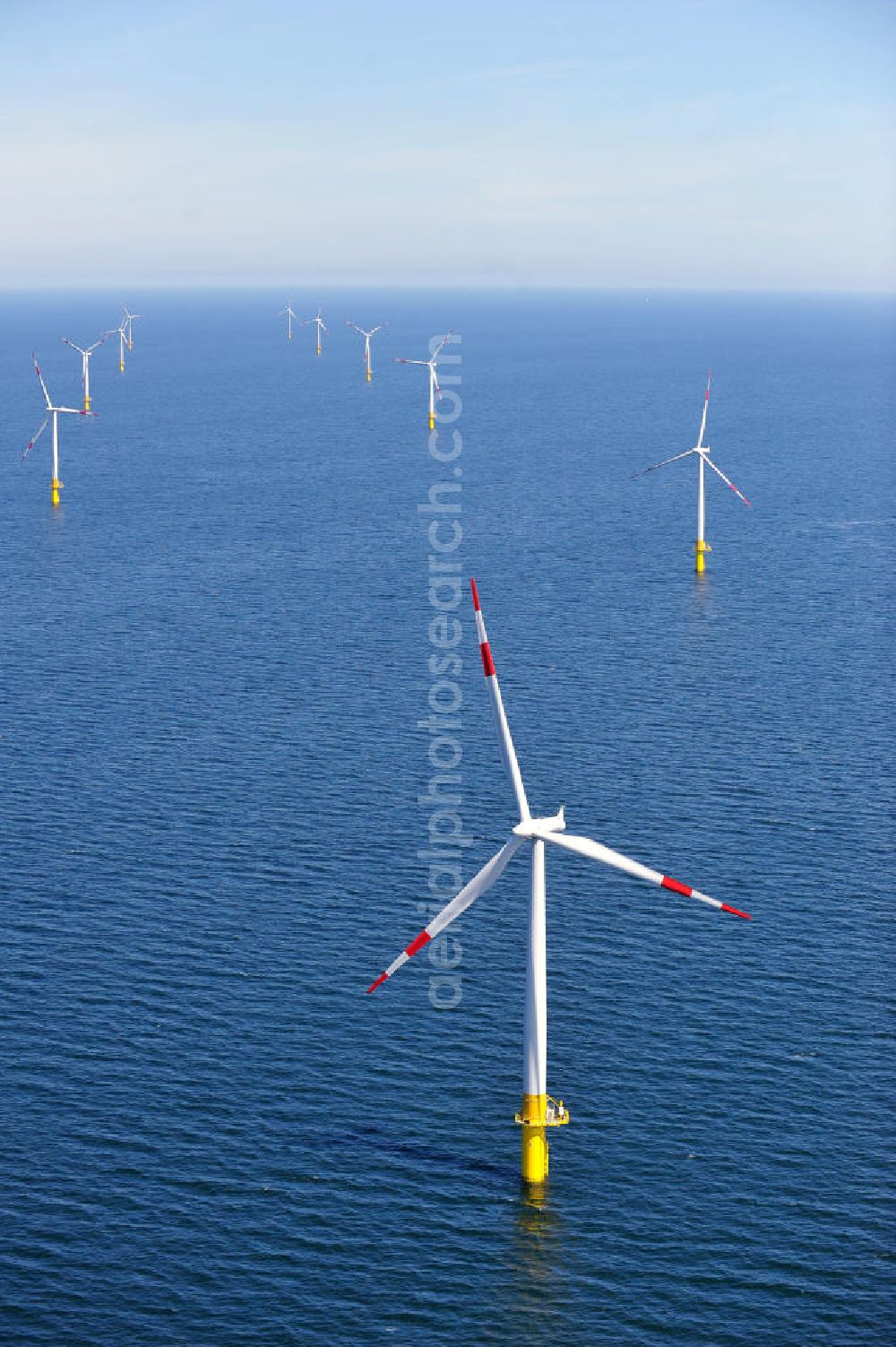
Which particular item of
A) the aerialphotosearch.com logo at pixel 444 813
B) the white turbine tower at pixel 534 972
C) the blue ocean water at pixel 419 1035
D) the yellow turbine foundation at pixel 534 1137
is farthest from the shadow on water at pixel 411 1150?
the aerialphotosearch.com logo at pixel 444 813

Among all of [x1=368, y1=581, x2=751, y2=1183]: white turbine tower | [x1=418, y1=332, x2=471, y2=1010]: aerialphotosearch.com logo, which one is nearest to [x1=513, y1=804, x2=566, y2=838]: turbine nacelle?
[x1=368, y1=581, x2=751, y2=1183]: white turbine tower

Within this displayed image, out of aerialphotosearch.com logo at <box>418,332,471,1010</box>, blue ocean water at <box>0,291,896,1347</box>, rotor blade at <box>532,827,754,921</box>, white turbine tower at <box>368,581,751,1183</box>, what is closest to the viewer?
blue ocean water at <box>0,291,896,1347</box>

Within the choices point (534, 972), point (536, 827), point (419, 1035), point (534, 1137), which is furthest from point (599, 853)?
point (419, 1035)

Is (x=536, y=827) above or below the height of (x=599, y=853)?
above

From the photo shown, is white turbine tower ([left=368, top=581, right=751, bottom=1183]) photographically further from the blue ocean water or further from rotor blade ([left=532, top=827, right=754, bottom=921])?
the blue ocean water

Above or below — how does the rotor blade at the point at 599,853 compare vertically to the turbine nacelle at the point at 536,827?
below

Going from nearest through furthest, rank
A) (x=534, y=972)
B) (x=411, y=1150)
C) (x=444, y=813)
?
(x=534, y=972) → (x=411, y=1150) → (x=444, y=813)

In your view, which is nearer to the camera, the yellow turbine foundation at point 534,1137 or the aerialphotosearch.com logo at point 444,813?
the yellow turbine foundation at point 534,1137

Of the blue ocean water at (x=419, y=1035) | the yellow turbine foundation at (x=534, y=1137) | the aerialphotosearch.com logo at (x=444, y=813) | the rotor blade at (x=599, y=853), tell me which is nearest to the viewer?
the blue ocean water at (x=419, y=1035)

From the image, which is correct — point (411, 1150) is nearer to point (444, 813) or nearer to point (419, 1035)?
point (419, 1035)

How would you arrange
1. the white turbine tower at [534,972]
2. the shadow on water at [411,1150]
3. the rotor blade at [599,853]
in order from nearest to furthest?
1. the rotor blade at [599,853]
2. the white turbine tower at [534,972]
3. the shadow on water at [411,1150]

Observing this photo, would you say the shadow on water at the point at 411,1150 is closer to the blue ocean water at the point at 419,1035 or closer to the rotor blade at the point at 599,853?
the blue ocean water at the point at 419,1035
